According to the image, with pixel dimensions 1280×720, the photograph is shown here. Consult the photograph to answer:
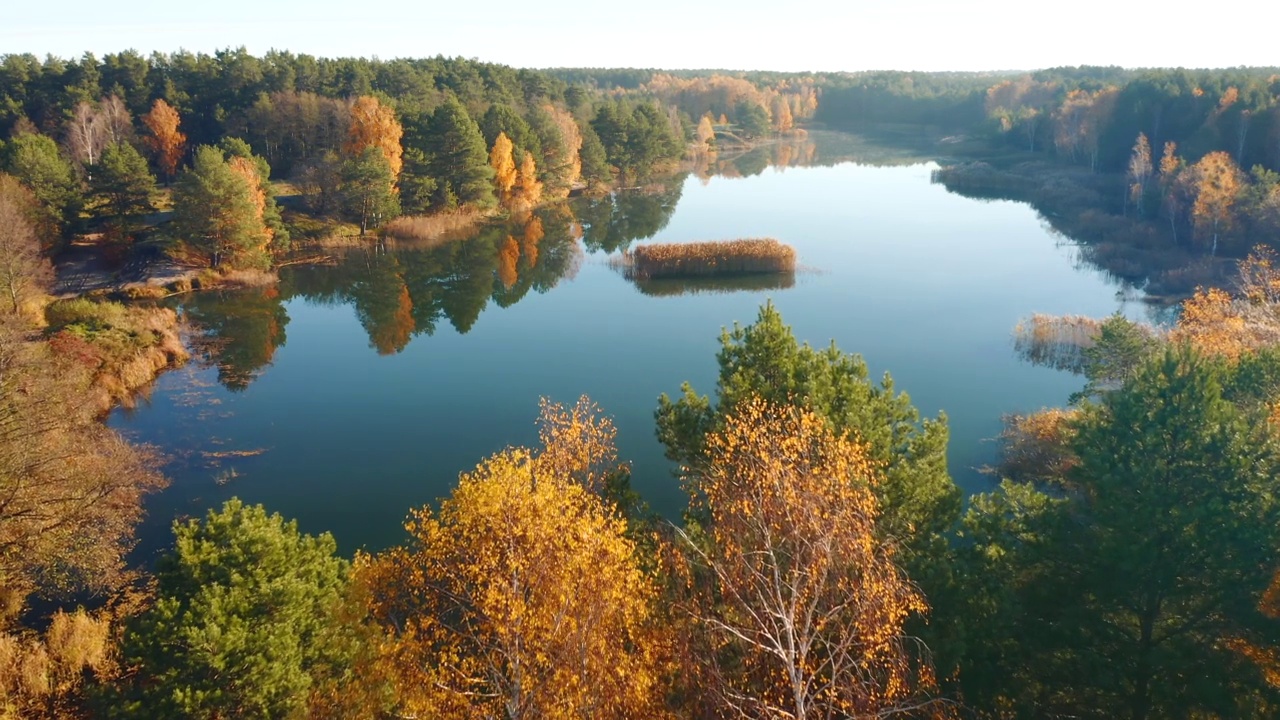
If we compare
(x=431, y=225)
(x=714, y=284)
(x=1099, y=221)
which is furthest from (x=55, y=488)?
(x=1099, y=221)

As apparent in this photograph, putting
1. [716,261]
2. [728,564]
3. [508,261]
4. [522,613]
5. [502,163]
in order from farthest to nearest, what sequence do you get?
[502,163], [508,261], [716,261], [728,564], [522,613]

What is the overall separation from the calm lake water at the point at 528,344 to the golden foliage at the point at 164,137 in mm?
25525

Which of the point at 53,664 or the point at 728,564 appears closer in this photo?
the point at 728,564

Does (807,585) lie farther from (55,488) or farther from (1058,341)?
(1058,341)

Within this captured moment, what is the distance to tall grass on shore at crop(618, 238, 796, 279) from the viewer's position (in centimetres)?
4556

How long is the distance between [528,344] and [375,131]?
3137 centimetres

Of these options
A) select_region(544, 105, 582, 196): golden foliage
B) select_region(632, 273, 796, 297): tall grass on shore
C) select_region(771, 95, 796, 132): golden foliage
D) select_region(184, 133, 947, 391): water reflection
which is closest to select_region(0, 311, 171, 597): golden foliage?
select_region(184, 133, 947, 391): water reflection

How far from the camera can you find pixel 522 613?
31.7ft

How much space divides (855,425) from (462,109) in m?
52.0

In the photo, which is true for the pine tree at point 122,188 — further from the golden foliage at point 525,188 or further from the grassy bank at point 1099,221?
the grassy bank at point 1099,221

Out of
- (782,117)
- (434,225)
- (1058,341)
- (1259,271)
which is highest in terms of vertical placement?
(782,117)

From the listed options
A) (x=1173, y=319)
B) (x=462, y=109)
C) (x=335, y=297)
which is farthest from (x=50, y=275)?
(x=1173, y=319)

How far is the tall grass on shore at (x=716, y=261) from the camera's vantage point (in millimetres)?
45562

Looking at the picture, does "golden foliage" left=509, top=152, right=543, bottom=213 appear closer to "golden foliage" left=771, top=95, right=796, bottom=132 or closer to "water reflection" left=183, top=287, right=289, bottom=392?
"water reflection" left=183, top=287, right=289, bottom=392
